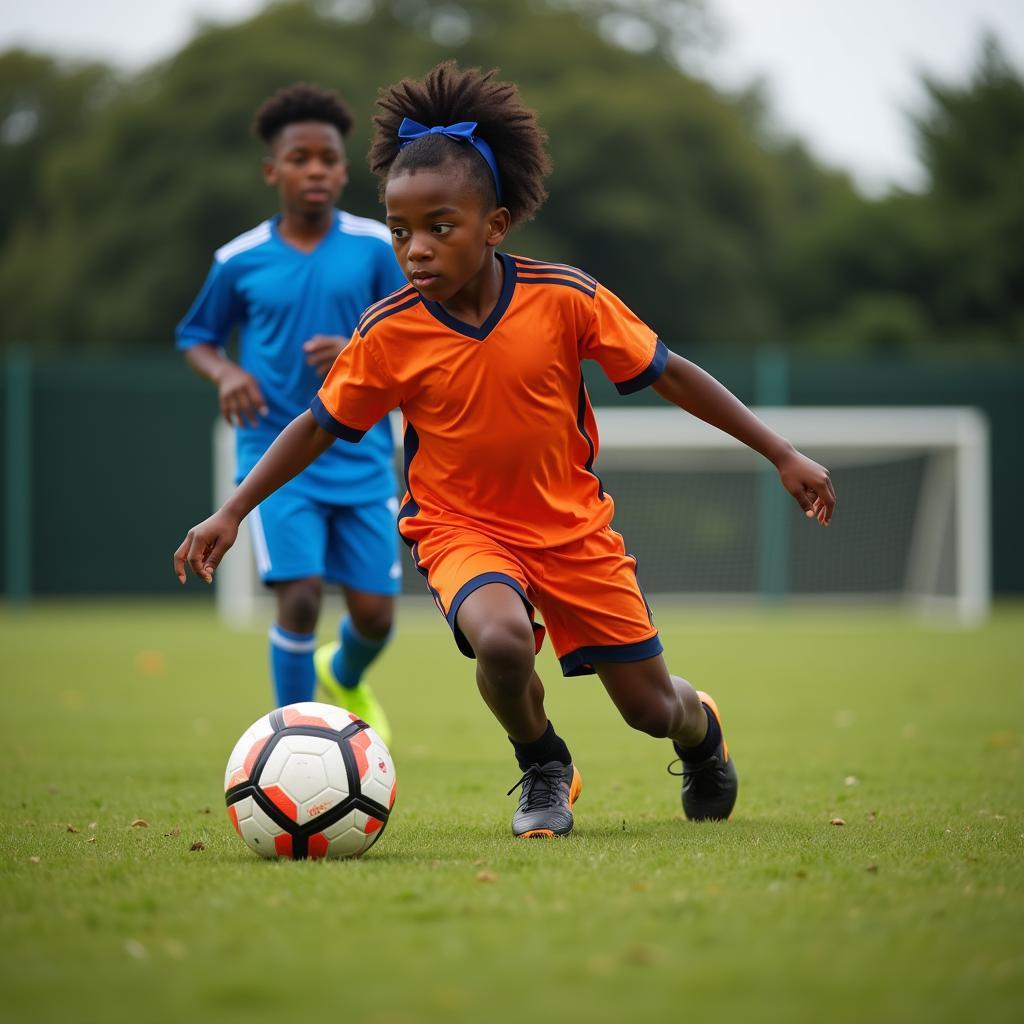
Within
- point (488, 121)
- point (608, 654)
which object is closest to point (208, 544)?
point (608, 654)

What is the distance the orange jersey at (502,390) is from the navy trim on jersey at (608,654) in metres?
0.33

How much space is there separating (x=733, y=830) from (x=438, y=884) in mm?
1218

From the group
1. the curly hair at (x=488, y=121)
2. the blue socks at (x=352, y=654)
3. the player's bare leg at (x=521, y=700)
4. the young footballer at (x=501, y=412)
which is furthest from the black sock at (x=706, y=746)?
the blue socks at (x=352, y=654)

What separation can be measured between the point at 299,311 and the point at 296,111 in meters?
0.84

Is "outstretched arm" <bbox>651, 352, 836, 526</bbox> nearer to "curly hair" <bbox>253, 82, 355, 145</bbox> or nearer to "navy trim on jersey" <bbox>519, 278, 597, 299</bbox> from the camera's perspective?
"navy trim on jersey" <bbox>519, 278, 597, 299</bbox>

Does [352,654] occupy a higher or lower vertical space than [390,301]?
lower

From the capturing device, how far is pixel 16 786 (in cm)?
553

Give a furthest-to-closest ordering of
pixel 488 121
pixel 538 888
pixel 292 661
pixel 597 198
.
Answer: pixel 597 198 → pixel 292 661 → pixel 488 121 → pixel 538 888

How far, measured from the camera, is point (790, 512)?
18266 millimetres

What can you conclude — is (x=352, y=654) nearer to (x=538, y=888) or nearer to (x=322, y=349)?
(x=322, y=349)

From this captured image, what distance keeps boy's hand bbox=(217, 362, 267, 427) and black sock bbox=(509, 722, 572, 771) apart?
1.93 m

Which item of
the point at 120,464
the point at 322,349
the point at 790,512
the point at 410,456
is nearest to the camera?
the point at 410,456

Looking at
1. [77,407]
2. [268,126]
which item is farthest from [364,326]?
[77,407]

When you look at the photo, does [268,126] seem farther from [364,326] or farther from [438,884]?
[438,884]
